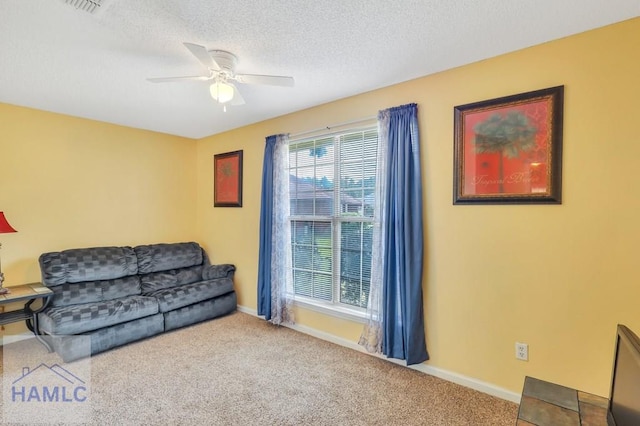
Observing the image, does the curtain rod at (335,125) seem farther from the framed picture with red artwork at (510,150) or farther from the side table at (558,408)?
the side table at (558,408)

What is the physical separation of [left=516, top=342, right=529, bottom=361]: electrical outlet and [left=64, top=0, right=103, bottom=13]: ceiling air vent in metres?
3.34

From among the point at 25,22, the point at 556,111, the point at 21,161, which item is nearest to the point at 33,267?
the point at 21,161

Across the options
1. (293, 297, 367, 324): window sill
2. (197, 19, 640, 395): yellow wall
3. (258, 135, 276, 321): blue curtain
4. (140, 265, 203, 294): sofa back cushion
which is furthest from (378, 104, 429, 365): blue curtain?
(140, 265, 203, 294): sofa back cushion

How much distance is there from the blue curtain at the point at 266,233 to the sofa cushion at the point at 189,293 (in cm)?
60

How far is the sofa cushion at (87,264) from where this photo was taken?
3.24 metres

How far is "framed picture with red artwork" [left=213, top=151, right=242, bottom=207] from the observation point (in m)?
4.25

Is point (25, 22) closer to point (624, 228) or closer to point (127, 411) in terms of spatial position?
point (127, 411)

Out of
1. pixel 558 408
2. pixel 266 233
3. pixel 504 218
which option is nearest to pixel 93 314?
pixel 266 233

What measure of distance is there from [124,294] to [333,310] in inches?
94.3

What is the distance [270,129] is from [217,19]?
2.02 metres

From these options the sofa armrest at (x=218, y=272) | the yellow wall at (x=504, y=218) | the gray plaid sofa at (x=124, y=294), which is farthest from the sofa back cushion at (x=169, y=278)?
the yellow wall at (x=504, y=218)

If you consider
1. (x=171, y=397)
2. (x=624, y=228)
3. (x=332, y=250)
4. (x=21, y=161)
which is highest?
(x=21, y=161)

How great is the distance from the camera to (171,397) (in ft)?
7.49

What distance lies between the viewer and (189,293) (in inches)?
145
